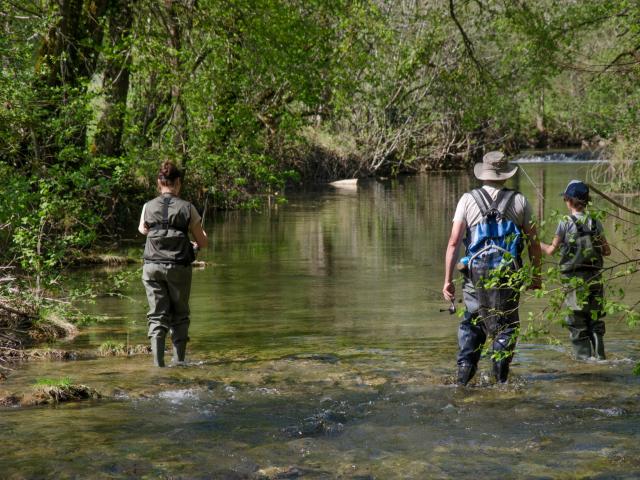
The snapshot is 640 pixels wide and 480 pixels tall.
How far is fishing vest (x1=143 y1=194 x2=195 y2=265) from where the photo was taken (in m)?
8.58

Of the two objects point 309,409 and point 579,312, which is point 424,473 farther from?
point 579,312

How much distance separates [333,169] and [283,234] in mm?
18240

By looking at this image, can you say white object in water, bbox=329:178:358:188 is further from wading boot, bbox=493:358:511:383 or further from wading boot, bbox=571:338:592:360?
wading boot, bbox=493:358:511:383

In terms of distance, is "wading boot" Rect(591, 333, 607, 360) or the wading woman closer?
the wading woman

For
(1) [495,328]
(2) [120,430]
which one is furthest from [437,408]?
(2) [120,430]

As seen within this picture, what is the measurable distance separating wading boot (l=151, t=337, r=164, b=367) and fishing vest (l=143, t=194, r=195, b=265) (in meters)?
0.69

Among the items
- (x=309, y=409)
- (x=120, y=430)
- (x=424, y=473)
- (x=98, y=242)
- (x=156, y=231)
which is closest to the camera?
(x=424, y=473)

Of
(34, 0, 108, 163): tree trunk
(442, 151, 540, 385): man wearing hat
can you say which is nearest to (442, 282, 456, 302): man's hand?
(442, 151, 540, 385): man wearing hat

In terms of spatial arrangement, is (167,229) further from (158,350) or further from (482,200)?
(482,200)

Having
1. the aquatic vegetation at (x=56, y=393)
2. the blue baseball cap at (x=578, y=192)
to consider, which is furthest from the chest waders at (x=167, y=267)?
the blue baseball cap at (x=578, y=192)

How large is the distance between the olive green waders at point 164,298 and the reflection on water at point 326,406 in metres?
0.31

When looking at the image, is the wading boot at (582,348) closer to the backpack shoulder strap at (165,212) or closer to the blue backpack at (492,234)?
the blue backpack at (492,234)

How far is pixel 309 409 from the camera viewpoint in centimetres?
722

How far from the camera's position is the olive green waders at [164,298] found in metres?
8.70
